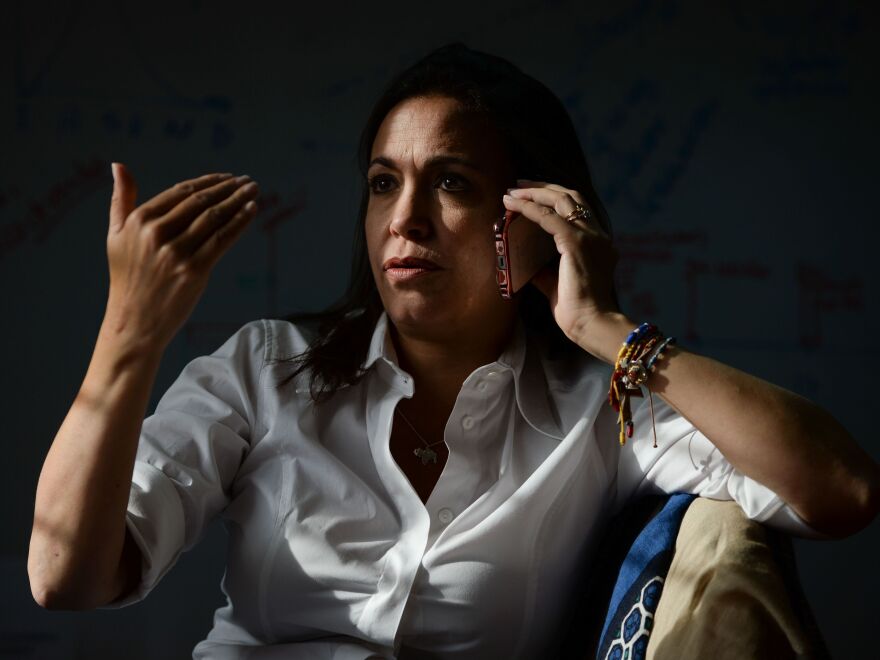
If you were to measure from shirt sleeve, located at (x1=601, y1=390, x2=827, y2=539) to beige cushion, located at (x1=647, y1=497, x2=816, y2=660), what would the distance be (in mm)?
37

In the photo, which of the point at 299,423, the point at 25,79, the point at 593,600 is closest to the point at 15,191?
the point at 25,79

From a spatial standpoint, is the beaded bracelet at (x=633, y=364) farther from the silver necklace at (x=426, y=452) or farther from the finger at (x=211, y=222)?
the finger at (x=211, y=222)

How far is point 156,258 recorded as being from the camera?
1.21m

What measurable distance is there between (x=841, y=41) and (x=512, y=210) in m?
2.13

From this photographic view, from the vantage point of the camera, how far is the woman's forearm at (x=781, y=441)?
138 centimetres

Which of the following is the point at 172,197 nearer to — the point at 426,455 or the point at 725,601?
the point at 426,455

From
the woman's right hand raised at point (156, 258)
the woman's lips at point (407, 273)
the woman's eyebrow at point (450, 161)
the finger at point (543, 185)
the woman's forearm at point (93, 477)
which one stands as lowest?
the woman's forearm at point (93, 477)

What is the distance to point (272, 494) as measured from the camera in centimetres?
160

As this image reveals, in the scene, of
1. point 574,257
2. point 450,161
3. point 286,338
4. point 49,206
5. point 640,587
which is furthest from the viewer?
point 49,206

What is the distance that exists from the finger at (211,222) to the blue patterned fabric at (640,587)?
0.81m

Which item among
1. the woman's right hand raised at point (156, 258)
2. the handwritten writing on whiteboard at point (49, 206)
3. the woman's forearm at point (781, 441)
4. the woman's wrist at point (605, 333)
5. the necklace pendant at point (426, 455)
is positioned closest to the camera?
the woman's right hand raised at point (156, 258)

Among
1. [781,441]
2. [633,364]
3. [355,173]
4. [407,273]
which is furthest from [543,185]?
[355,173]

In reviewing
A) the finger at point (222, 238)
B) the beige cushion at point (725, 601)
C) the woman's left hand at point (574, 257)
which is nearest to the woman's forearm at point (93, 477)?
the finger at point (222, 238)

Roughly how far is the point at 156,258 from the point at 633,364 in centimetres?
72
